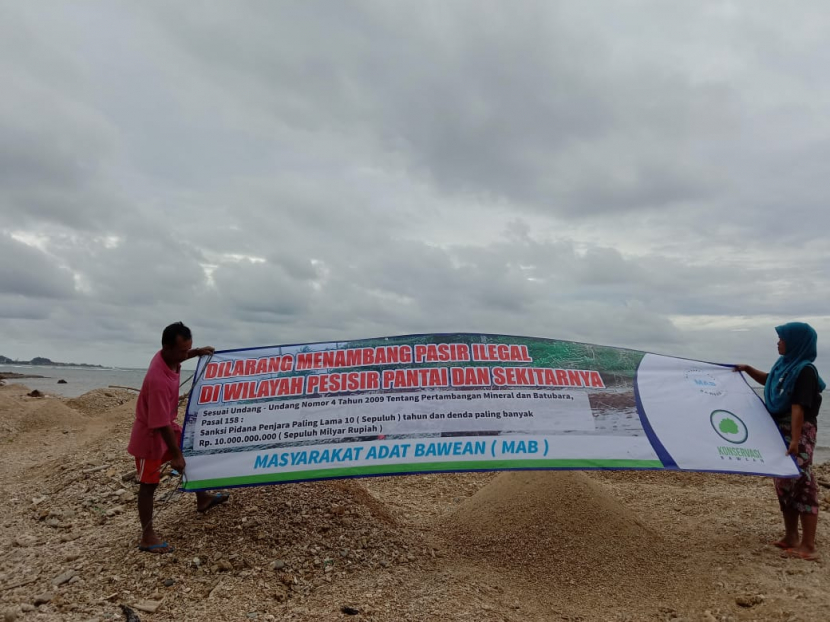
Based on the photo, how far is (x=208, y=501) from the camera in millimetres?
4484

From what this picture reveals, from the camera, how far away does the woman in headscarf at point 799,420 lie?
4.04m


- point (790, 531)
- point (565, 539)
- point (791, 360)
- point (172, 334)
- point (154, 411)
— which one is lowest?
point (565, 539)

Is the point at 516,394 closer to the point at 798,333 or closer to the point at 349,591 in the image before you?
the point at 349,591

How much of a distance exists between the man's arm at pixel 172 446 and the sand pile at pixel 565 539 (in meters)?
2.38

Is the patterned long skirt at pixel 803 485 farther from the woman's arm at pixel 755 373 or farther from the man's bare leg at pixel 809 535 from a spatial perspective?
the woman's arm at pixel 755 373

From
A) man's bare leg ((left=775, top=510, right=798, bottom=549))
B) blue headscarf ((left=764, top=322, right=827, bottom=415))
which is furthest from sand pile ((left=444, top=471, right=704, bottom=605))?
blue headscarf ((left=764, top=322, right=827, bottom=415))

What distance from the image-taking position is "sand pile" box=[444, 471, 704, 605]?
12.6 feet

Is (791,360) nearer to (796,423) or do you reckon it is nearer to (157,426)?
(796,423)

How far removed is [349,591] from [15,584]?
2.44 m

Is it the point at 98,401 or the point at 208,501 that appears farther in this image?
the point at 98,401

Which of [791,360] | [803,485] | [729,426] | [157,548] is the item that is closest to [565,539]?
[729,426]

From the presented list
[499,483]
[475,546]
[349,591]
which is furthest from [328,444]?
[499,483]

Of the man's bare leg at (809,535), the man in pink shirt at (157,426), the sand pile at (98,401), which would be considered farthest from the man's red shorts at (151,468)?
the sand pile at (98,401)

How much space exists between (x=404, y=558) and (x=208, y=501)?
1.85 m
